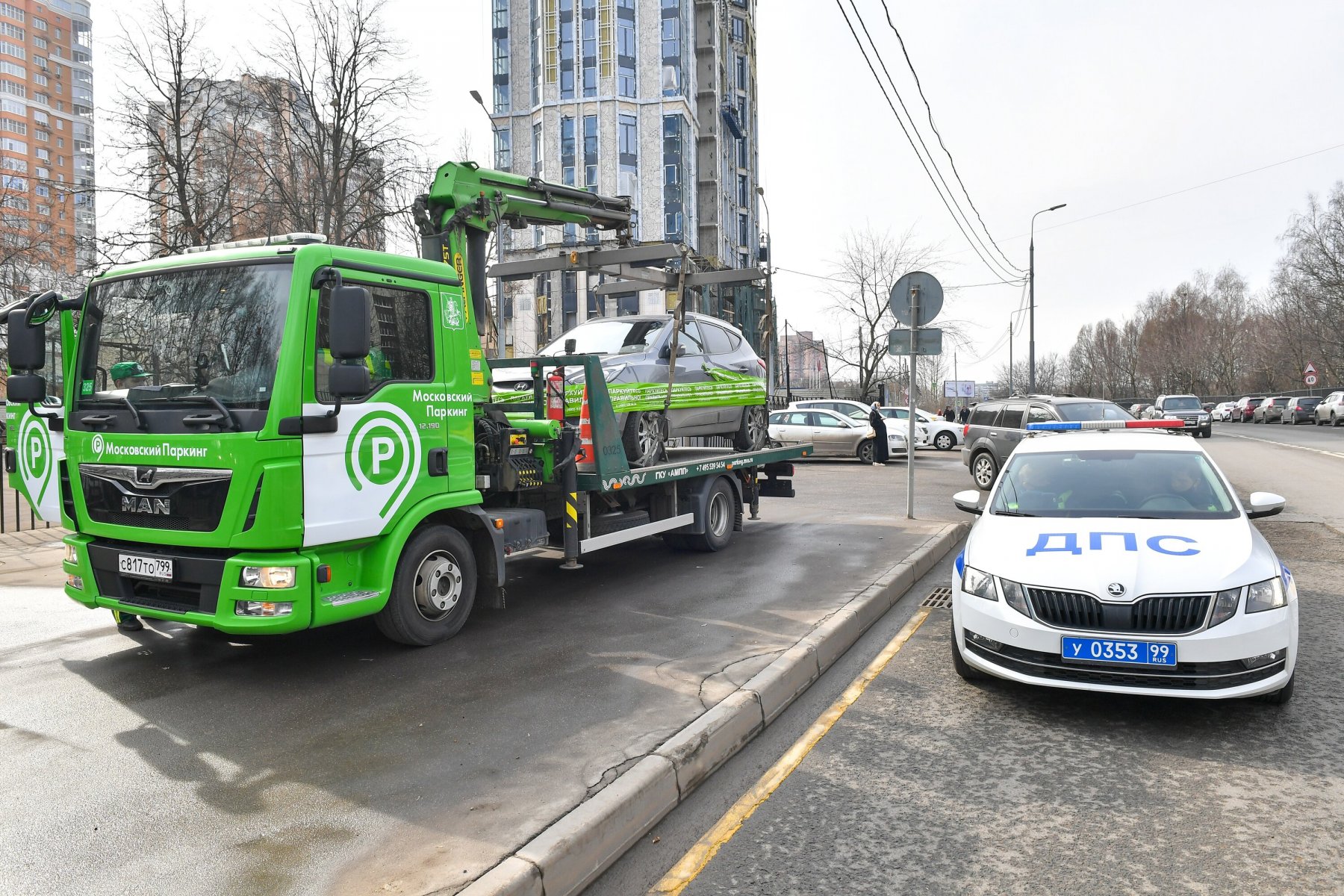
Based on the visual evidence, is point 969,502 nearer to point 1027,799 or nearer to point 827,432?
point 1027,799

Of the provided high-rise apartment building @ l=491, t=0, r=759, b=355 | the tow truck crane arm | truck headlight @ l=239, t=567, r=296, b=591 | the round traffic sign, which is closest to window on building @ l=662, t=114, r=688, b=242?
high-rise apartment building @ l=491, t=0, r=759, b=355

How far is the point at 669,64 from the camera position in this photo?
46.1 metres

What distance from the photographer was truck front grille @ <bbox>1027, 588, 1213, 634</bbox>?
14.4 ft

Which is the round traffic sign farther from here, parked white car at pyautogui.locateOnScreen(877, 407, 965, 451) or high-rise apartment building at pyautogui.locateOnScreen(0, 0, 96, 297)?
high-rise apartment building at pyautogui.locateOnScreen(0, 0, 96, 297)

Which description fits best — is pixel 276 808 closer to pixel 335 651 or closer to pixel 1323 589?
pixel 335 651

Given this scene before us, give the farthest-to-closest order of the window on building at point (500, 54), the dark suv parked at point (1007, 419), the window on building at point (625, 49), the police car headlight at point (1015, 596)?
the window on building at point (500, 54), the window on building at point (625, 49), the dark suv parked at point (1007, 419), the police car headlight at point (1015, 596)

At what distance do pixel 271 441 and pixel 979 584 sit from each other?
13.0 feet

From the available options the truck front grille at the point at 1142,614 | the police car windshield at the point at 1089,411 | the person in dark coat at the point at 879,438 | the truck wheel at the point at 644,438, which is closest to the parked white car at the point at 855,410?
the person in dark coat at the point at 879,438

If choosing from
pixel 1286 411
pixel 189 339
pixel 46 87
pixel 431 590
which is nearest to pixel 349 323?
pixel 189 339

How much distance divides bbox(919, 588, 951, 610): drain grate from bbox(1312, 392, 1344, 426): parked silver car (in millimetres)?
45663

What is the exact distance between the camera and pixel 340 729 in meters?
4.57

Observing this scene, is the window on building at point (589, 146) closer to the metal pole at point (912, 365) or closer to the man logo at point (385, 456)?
the metal pole at point (912, 365)

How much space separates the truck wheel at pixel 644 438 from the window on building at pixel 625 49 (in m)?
39.8

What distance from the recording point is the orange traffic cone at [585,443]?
24.4 feet
